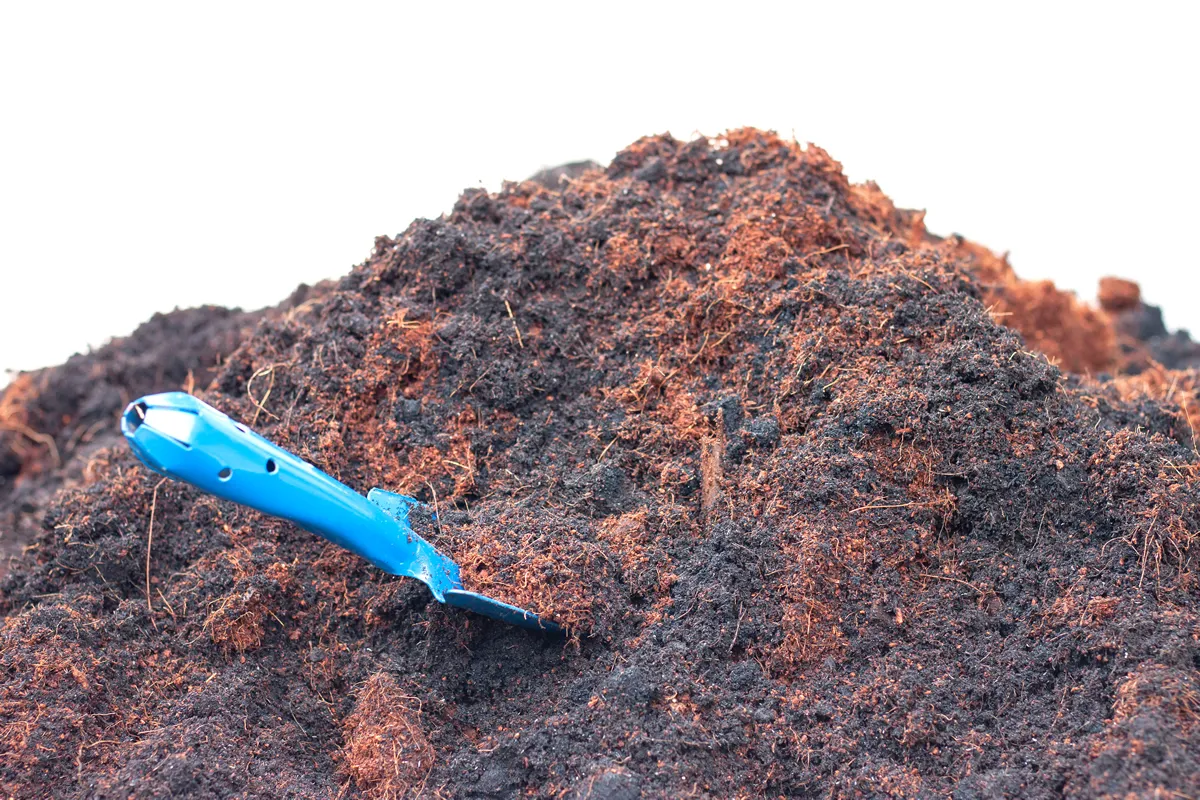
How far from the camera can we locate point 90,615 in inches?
78.2

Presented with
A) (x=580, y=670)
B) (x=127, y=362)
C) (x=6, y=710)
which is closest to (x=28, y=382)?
(x=127, y=362)

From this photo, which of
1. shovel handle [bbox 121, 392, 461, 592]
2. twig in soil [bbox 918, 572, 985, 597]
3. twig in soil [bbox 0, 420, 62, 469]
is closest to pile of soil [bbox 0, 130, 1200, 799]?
twig in soil [bbox 918, 572, 985, 597]

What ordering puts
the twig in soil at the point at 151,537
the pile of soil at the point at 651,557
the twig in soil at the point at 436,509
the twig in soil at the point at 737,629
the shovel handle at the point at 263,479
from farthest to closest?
1. the twig in soil at the point at 151,537
2. the twig in soil at the point at 436,509
3. the twig in soil at the point at 737,629
4. the pile of soil at the point at 651,557
5. the shovel handle at the point at 263,479

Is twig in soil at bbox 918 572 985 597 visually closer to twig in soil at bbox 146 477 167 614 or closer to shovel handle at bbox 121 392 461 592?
shovel handle at bbox 121 392 461 592

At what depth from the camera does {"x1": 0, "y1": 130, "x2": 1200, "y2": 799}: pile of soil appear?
1.65m

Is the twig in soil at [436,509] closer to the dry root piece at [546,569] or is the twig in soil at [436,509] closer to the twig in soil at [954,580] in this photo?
the dry root piece at [546,569]

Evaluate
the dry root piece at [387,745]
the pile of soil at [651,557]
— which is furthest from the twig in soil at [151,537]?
the dry root piece at [387,745]

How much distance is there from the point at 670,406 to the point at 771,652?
64cm

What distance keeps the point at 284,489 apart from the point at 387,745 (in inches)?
20.6

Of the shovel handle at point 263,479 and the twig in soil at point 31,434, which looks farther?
the twig in soil at point 31,434

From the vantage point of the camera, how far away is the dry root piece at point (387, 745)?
5.52 ft

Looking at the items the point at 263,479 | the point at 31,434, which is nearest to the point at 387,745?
the point at 263,479

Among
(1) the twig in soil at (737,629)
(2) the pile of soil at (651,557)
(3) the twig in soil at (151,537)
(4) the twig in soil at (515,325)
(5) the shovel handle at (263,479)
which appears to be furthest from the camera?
(4) the twig in soil at (515,325)

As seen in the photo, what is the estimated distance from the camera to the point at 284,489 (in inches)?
62.4
